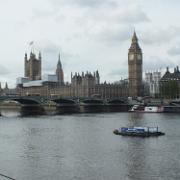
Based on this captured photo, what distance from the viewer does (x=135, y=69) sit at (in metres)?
167

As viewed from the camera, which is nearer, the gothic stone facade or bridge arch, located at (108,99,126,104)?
bridge arch, located at (108,99,126,104)

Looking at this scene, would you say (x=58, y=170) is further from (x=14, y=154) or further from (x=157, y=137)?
(x=157, y=137)

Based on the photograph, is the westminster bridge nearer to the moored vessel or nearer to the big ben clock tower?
the big ben clock tower

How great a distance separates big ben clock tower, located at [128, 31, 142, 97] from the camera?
6585 inches

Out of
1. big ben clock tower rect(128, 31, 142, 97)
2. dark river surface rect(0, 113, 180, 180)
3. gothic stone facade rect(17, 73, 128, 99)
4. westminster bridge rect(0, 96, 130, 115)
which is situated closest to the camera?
dark river surface rect(0, 113, 180, 180)

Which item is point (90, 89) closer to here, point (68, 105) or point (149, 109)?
point (68, 105)

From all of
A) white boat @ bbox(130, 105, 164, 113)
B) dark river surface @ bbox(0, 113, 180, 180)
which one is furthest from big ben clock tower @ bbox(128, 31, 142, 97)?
dark river surface @ bbox(0, 113, 180, 180)

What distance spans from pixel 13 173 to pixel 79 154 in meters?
8.27

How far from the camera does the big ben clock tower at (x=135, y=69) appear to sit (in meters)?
167

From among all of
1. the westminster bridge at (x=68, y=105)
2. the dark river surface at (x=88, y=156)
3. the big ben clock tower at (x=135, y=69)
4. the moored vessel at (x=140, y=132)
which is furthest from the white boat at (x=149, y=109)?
the big ben clock tower at (x=135, y=69)

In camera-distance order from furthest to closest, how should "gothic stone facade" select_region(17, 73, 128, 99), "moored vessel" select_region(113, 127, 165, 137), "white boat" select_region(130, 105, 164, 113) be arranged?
"gothic stone facade" select_region(17, 73, 128, 99) < "white boat" select_region(130, 105, 164, 113) < "moored vessel" select_region(113, 127, 165, 137)

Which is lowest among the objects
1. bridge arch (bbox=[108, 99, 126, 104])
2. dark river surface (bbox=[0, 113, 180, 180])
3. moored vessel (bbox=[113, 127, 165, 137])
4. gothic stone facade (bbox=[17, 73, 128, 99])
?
dark river surface (bbox=[0, 113, 180, 180])

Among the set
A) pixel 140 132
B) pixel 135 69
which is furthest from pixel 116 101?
pixel 140 132

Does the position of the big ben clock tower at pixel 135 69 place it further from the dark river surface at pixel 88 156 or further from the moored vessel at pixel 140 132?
the moored vessel at pixel 140 132
